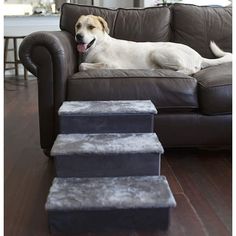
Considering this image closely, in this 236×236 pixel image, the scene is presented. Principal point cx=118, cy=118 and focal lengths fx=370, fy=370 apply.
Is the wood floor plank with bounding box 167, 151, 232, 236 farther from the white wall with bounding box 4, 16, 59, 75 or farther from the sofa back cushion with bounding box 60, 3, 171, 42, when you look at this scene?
the white wall with bounding box 4, 16, 59, 75

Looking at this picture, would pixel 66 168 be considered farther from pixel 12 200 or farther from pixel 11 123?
pixel 11 123

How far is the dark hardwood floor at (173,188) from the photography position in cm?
149

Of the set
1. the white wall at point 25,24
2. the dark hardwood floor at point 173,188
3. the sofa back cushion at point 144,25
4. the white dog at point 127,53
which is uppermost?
the white wall at point 25,24

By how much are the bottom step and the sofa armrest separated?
2.32ft

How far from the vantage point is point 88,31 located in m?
2.57

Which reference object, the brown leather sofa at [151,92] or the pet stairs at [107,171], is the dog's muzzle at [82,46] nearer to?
the brown leather sofa at [151,92]

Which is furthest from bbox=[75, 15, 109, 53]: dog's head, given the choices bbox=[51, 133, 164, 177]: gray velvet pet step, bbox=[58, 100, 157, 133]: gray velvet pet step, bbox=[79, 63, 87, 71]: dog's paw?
bbox=[51, 133, 164, 177]: gray velvet pet step

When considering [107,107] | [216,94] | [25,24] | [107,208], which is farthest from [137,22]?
[25,24]

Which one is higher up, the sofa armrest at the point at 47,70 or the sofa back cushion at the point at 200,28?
the sofa back cushion at the point at 200,28

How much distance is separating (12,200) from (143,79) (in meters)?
Result: 0.98

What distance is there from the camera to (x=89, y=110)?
72.8 inches

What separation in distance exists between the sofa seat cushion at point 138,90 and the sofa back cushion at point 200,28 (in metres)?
0.75

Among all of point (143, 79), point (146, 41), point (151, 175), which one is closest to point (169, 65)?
point (146, 41)

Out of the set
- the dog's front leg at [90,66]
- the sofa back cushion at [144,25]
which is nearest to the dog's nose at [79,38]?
the dog's front leg at [90,66]
